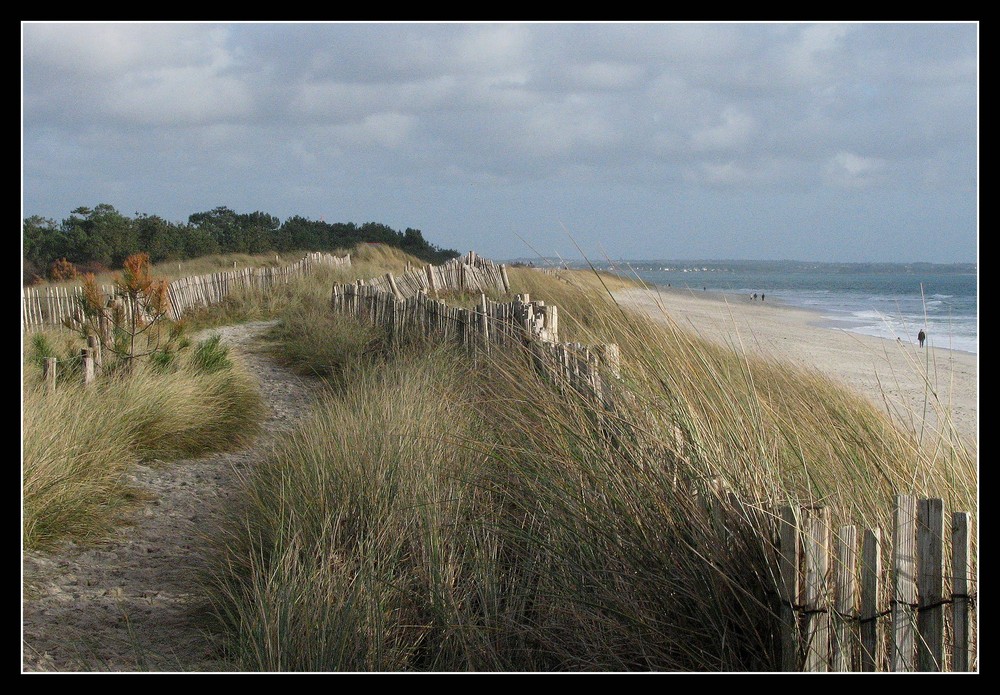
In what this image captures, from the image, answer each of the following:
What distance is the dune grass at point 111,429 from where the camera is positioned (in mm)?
4258

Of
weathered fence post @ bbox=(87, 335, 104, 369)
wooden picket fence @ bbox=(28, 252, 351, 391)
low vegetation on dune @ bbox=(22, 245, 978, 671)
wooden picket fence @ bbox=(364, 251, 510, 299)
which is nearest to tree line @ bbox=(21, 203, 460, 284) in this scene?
wooden picket fence @ bbox=(28, 252, 351, 391)

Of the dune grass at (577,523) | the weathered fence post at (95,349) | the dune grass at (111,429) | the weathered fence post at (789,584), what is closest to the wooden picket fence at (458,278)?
the dune grass at (111,429)

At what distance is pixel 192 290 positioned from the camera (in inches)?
663

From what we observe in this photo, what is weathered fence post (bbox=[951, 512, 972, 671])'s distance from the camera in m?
1.98

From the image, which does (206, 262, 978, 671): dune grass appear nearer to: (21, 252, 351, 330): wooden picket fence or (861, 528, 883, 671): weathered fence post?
(861, 528, 883, 671): weathered fence post

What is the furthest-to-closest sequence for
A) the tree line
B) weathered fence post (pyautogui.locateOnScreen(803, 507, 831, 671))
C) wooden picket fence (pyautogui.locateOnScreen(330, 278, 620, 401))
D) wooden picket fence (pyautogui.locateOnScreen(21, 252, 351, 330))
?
the tree line, wooden picket fence (pyautogui.locateOnScreen(21, 252, 351, 330)), wooden picket fence (pyautogui.locateOnScreen(330, 278, 620, 401)), weathered fence post (pyautogui.locateOnScreen(803, 507, 831, 671))

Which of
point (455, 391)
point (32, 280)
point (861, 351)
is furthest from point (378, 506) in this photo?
point (32, 280)

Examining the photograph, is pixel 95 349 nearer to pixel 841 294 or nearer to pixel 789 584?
pixel 789 584

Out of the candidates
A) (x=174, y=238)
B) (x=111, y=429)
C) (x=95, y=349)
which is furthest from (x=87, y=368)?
(x=174, y=238)

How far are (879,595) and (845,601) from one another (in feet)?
0.28

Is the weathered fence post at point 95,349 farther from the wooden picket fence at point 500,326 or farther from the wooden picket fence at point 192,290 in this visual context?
the wooden picket fence at point 192,290

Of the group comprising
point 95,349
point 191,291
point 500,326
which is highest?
point 191,291

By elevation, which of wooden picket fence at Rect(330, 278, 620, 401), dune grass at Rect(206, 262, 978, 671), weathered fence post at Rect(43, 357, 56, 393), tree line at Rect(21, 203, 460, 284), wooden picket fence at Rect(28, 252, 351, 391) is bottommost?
dune grass at Rect(206, 262, 978, 671)

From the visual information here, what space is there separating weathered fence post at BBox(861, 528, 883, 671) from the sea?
3.44ft
